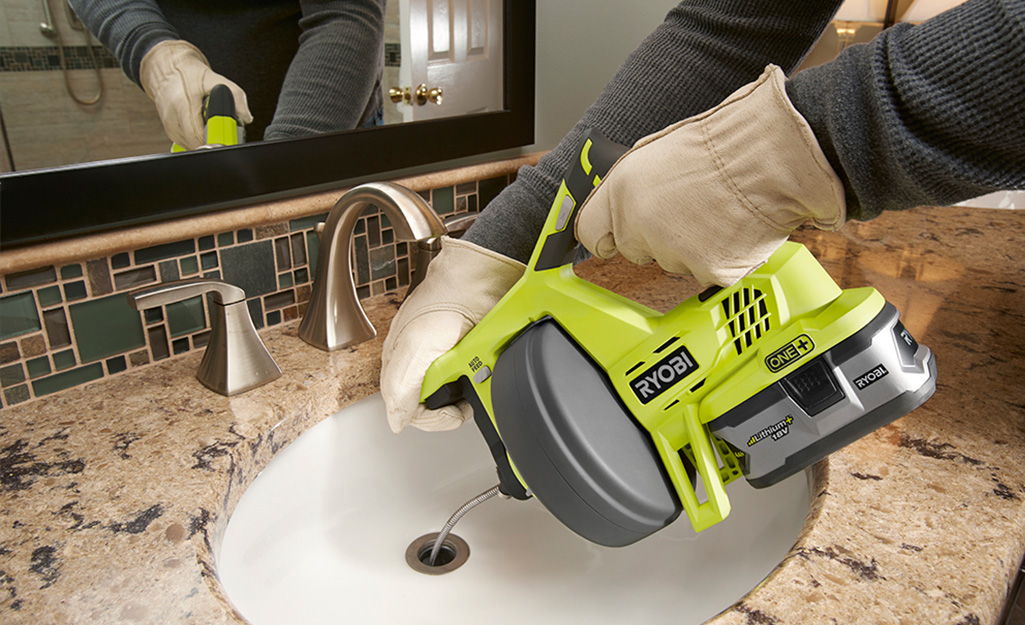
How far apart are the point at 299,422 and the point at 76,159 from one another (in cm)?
32

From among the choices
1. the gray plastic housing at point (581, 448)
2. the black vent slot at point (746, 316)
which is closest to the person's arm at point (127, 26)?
the gray plastic housing at point (581, 448)

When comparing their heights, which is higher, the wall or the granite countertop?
the wall

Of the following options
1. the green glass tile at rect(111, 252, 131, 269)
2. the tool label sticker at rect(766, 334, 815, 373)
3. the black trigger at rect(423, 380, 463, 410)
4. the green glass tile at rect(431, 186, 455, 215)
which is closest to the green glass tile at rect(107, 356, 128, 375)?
the green glass tile at rect(111, 252, 131, 269)

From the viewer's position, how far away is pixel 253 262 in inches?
31.9

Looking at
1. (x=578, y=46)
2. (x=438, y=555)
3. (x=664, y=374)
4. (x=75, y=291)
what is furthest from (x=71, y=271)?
(x=578, y=46)

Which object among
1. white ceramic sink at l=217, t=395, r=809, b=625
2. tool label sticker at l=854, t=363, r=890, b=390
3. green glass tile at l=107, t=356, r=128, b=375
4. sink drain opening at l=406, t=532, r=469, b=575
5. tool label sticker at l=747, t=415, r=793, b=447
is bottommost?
sink drain opening at l=406, t=532, r=469, b=575

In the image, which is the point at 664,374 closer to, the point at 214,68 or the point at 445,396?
the point at 445,396

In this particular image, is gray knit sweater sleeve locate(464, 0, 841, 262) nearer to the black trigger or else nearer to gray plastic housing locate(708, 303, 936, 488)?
the black trigger

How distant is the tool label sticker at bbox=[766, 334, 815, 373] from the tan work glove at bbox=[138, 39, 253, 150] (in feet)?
1.99

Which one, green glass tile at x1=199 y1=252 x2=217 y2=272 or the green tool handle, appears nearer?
the green tool handle

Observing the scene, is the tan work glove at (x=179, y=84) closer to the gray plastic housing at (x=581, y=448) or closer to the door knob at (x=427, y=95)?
the door knob at (x=427, y=95)

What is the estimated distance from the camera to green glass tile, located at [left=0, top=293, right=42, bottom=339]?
0.65 metres

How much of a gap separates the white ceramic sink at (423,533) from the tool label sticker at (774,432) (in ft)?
0.53

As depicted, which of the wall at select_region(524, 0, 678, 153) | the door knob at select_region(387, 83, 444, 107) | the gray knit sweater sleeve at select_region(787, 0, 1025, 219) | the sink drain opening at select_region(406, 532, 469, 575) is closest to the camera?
the gray knit sweater sleeve at select_region(787, 0, 1025, 219)
